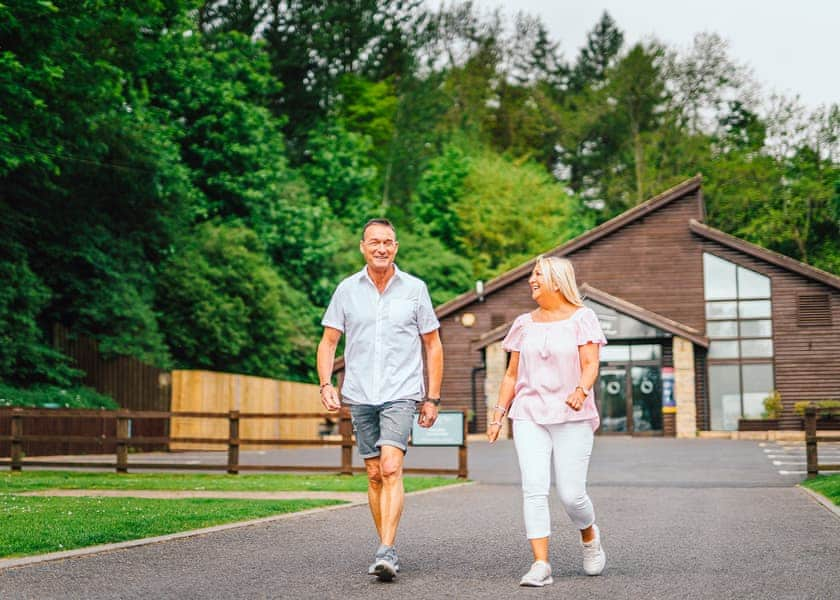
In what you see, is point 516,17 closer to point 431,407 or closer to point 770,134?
point 770,134

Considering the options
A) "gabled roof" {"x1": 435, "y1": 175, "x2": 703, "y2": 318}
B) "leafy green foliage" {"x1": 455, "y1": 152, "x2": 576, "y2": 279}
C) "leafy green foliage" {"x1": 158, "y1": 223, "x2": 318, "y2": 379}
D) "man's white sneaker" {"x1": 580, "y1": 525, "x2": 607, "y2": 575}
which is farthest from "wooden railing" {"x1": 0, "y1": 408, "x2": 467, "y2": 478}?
"leafy green foliage" {"x1": 455, "y1": 152, "x2": 576, "y2": 279}

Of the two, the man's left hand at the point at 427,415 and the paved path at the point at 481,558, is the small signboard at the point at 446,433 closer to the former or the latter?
the paved path at the point at 481,558

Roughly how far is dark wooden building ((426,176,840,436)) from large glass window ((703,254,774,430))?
0.11ft

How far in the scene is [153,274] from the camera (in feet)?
118

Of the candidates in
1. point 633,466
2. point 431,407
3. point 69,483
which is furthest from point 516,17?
point 431,407

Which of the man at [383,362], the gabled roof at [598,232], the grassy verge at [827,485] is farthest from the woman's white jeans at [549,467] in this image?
the gabled roof at [598,232]

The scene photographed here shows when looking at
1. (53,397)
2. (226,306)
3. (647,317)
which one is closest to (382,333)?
(53,397)

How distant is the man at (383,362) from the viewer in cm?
735

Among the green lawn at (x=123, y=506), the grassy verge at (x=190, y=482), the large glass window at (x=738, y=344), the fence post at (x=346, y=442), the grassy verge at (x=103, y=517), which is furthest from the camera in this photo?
the large glass window at (x=738, y=344)

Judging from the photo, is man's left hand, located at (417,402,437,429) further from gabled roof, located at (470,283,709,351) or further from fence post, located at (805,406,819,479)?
gabled roof, located at (470,283,709,351)

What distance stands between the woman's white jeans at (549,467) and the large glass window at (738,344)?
109 feet

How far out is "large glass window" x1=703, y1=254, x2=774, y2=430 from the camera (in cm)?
3916

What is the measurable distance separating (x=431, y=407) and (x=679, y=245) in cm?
3477

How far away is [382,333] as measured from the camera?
24.6 feet
